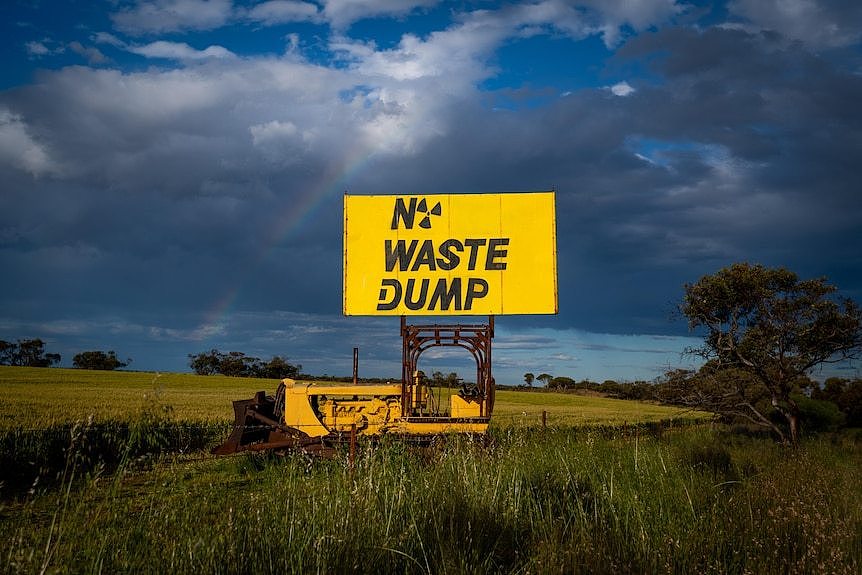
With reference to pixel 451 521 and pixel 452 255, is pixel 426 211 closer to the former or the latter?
pixel 452 255

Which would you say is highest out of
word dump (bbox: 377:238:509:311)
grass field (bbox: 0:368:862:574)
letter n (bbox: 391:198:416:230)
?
letter n (bbox: 391:198:416:230)

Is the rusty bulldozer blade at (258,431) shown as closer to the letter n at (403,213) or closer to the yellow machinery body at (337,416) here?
the yellow machinery body at (337,416)

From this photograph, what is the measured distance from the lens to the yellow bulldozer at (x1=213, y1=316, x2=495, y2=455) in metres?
14.1

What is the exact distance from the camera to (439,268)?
16.0 metres

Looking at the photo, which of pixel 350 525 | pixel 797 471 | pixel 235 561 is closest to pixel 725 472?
pixel 797 471

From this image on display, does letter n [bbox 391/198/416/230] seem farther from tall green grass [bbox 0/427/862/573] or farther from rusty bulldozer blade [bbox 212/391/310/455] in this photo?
tall green grass [bbox 0/427/862/573]

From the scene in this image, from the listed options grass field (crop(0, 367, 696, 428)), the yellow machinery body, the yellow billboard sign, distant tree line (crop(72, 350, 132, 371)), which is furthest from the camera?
distant tree line (crop(72, 350, 132, 371))

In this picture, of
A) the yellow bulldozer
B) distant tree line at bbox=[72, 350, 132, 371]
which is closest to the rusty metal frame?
the yellow bulldozer

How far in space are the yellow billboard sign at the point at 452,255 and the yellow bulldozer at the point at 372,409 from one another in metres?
0.86

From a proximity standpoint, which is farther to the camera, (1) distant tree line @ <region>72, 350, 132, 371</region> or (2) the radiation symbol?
(1) distant tree line @ <region>72, 350, 132, 371</region>

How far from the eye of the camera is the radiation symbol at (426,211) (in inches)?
640

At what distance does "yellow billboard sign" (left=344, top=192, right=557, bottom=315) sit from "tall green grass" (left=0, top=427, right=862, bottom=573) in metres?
6.71

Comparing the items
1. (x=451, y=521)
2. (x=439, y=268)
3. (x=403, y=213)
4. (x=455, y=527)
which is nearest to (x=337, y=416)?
(x=439, y=268)

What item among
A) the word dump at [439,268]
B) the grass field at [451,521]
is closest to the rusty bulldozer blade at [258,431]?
the word dump at [439,268]
